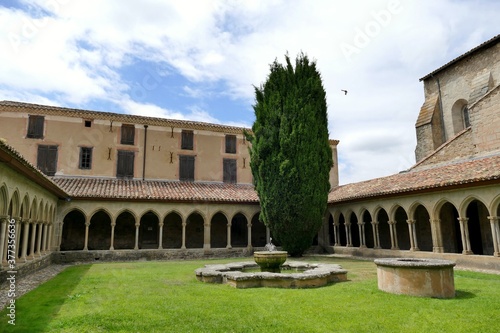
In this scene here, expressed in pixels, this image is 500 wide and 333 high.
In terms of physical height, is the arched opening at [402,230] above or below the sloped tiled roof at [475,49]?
below

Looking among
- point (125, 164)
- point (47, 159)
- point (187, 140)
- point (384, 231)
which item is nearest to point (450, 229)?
point (384, 231)

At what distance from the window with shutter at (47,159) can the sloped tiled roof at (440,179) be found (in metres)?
17.0

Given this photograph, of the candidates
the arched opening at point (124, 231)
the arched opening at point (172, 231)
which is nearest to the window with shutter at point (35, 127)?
the arched opening at point (124, 231)

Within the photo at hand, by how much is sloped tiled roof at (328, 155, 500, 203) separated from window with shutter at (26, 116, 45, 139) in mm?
18299

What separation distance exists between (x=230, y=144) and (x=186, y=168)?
3.74m

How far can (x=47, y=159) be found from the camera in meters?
21.7

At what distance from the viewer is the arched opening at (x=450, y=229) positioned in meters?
16.5

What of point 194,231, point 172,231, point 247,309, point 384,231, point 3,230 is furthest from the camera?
point 194,231

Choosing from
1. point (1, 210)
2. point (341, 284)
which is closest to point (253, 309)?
point (341, 284)

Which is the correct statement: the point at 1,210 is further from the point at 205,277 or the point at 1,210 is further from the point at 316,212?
the point at 316,212

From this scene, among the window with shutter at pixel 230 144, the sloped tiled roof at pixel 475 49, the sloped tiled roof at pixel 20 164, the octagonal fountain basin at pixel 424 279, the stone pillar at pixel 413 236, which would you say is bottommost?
the octagonal fountain basin at pixel 424 279

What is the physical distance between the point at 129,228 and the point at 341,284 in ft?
51.2

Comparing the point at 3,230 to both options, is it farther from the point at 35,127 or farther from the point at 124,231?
the point at 35,127

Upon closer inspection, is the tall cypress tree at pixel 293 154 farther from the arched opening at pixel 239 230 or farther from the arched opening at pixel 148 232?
the arched opening at pixel 148 232
